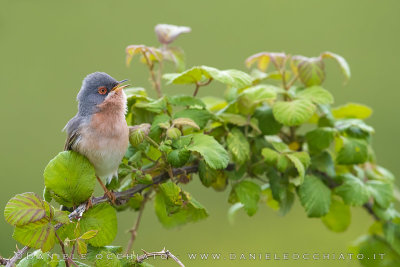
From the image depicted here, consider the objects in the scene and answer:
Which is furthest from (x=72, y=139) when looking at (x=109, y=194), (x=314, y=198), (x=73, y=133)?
(x=314, y=198)

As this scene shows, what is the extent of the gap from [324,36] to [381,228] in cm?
261

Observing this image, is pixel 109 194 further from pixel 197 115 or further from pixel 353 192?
pixel 353 192

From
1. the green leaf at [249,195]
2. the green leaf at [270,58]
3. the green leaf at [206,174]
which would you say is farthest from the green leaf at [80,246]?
the green leaf at [270,58]

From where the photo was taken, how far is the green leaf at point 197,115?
164 cm

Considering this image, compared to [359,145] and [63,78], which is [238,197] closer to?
[359,145]

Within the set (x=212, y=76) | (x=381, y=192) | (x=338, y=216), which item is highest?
(x=212, y=76)

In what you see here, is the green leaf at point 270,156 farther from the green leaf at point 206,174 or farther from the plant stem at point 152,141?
the plant stem at point 152,141

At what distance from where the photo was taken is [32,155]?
4098mm

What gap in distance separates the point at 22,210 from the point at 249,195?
718 mm

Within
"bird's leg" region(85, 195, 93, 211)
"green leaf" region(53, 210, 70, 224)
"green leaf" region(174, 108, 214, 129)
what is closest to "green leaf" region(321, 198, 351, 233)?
"green leaf" region(174, 108, 214, 129)

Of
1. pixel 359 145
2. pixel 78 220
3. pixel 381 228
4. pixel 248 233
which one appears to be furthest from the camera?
pixel 248 233

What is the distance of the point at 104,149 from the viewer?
5.08 feet

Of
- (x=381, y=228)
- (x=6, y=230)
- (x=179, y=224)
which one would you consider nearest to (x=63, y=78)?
(x=6, y=230)

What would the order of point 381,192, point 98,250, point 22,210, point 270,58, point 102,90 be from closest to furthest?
1. point 22,210
2. point 98,250
3. point 102,90
4. point 381,192
5. point 270,58
